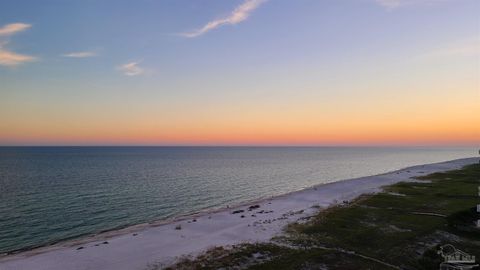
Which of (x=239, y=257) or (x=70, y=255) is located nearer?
(x=239, y=257)

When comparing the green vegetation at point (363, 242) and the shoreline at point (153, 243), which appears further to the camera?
the shoreline at point (153, 243)

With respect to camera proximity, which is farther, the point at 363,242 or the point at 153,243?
the point at 153,243

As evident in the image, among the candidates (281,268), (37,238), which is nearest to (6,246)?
(37,238)

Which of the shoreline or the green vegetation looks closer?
the green vegetation

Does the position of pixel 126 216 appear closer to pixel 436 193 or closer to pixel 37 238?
pixel 37 238

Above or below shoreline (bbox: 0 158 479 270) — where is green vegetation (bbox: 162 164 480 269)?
above

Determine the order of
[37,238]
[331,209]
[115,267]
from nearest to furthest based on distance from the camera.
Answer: [115,267]
[37,238]
[331,209]

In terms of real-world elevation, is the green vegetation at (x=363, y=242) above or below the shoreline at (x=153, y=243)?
above

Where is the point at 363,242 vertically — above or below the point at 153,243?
above
